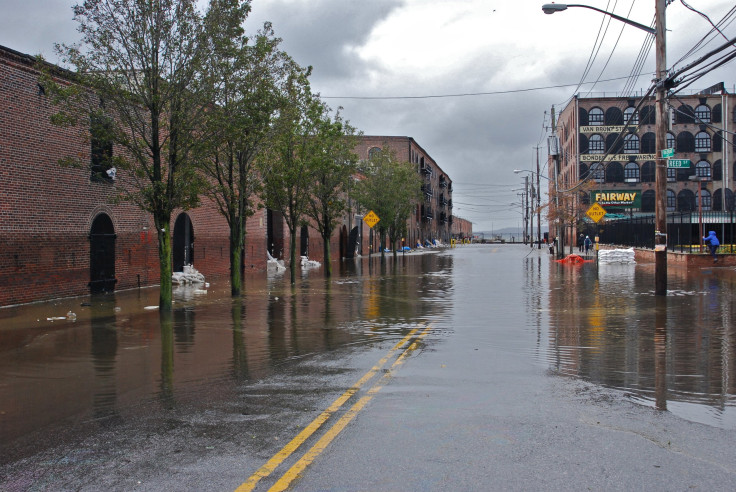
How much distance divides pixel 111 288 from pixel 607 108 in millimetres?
70723

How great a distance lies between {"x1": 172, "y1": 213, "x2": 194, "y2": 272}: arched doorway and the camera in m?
24.9

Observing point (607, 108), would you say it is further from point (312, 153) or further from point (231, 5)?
point (231, 5)

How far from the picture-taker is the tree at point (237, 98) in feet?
46.0

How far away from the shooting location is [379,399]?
6.62 m

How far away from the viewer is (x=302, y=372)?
8.11m

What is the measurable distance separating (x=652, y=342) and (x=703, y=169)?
74486mm

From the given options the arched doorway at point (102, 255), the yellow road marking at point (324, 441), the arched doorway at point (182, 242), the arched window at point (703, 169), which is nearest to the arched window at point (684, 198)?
the arched window at point (703, 169)

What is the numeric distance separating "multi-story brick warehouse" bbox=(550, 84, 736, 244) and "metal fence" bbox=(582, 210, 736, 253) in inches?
668

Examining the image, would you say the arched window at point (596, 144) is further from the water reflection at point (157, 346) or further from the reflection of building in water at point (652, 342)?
the water reflection at point (157, 346)

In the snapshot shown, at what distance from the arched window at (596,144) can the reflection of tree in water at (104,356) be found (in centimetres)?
7102

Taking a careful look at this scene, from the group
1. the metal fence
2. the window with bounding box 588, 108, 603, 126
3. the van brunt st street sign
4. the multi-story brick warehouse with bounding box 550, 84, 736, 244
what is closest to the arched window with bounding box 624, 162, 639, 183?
the multi-story brick warehouse with bounding box 550, 84, 736, 244

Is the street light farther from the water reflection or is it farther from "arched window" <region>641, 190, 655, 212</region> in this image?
"arched window" <region>641, 190, 655, 212</region>

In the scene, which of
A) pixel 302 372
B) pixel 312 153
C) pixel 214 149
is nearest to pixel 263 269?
pixel 312 153

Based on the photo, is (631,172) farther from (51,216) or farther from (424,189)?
(51,216)
